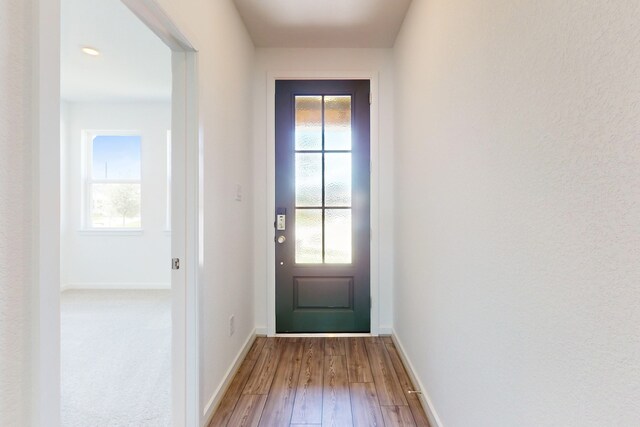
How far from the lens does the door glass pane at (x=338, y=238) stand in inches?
117

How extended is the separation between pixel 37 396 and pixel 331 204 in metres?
2.39

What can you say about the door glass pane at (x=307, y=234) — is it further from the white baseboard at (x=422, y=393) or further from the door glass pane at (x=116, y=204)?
the door glass pane at (x=116, y=204)

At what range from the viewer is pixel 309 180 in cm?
298

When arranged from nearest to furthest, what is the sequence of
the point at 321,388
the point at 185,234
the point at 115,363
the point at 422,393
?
the point at 185,234 → the point at 422,393 → the point at 321,388 → the point at 115,363

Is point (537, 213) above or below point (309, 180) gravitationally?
below

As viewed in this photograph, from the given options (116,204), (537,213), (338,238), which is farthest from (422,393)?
(116,204)

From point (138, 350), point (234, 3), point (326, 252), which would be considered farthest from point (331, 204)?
point (138, 350)

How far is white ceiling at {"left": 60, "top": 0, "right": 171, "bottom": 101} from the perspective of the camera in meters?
2.48

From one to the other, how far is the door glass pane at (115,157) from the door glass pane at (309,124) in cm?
303

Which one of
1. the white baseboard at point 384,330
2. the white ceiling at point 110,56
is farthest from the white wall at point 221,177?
the white baseboard at point 384,330

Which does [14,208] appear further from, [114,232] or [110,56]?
[114,232]

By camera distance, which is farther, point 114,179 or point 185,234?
point 114,179

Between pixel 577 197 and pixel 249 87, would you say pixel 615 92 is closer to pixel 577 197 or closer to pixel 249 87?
pixel 577 197

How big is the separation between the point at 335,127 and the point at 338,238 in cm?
102
